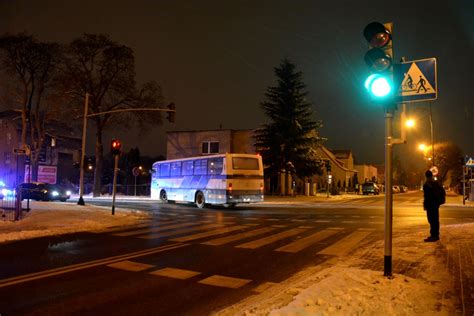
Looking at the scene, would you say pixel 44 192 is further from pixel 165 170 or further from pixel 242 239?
pixel 242 239

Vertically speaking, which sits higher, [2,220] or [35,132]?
[35,132]

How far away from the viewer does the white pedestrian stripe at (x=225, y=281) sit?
23.6 feet

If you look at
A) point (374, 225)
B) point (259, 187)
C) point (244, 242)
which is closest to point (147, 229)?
point (244, 242)

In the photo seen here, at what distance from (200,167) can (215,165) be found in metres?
1.72

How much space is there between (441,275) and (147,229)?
10.2 meters

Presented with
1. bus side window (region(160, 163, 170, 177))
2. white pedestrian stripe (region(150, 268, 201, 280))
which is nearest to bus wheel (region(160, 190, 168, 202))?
bus side window (region(160, 163, 170, 177))

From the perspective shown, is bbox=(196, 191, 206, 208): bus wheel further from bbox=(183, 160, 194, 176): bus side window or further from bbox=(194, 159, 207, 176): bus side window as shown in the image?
bbox=(183, 160, 194, 176): bus side window

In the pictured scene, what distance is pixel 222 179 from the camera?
1017 inches

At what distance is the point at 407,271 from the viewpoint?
24.5ft

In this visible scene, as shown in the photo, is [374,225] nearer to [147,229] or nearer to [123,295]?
[147,229]

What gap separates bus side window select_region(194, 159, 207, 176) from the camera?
2742cm

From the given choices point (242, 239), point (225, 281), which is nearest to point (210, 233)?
point (242, 239)

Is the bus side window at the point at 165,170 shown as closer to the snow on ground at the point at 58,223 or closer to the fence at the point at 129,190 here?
the snow on ground at the point at 58,223

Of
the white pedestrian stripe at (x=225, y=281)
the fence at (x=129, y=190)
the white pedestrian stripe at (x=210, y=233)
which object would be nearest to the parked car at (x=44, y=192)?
the fence at (x=129, y=190)
